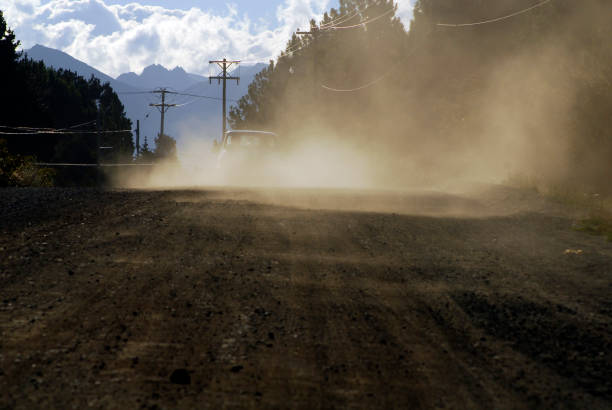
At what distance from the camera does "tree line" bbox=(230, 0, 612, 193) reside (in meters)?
16.1

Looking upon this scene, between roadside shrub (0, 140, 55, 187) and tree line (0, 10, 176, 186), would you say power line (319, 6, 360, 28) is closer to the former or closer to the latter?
tree line (0, 10, 176, 186)

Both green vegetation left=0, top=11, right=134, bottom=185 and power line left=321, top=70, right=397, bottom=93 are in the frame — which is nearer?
green vegetation left=0, top=11, right=134, bottom=185

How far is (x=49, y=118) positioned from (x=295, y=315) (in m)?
44.0

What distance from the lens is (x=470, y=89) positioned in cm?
2752

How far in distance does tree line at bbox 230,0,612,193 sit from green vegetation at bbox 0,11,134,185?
678 inches

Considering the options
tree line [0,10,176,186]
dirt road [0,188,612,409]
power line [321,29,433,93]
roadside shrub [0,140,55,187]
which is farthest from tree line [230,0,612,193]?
tree line [0,10,176,186]

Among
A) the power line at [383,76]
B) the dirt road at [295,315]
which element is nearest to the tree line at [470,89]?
the power line at [383,76]

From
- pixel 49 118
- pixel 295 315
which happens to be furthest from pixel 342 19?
pixel 295 315

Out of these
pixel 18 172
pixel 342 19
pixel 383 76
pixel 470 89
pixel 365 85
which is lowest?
pixel 18 172

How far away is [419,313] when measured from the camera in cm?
473

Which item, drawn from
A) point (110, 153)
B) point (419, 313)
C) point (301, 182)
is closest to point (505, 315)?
point (419, 313)

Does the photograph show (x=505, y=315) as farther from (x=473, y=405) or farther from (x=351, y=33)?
(x=351, y=33)

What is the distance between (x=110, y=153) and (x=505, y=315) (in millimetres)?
67060

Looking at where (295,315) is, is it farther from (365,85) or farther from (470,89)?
(365,85)
